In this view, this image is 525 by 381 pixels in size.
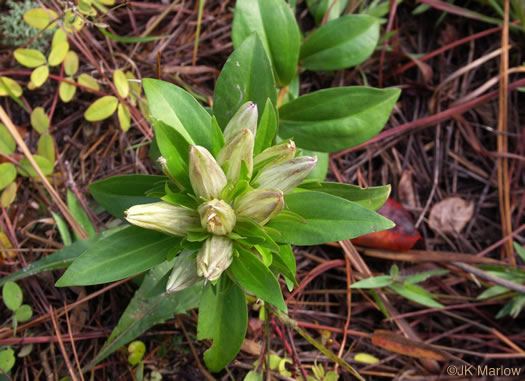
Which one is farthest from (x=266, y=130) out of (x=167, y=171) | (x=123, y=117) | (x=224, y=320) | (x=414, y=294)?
(x=414, y=294)

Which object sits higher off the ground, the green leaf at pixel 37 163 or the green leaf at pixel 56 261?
the green leaf at pixel 37 163

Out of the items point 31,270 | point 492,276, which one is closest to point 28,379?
Answer: point 31,270

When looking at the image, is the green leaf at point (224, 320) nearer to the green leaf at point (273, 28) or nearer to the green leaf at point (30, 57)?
the green leaf at point (273, 28)

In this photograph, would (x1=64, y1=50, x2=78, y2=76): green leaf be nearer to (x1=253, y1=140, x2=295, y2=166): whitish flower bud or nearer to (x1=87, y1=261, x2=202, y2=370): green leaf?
(x1=87, y1=261, x2=202, y2=370): green leaf

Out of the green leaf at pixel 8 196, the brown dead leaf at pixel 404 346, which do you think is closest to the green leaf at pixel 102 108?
the green leaf at pixel 8 196

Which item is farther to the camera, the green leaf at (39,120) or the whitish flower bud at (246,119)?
the green leaf at (39,120)
